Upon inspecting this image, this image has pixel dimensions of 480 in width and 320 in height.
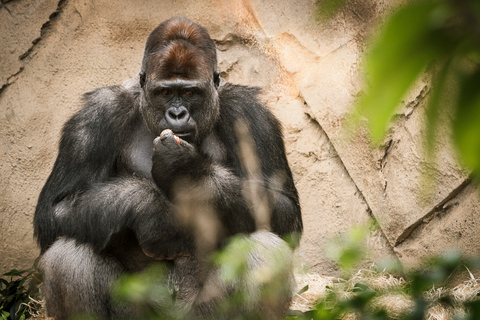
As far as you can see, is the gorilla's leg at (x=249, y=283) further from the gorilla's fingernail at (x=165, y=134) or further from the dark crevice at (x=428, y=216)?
the dark crevice at (x=428, y=216)

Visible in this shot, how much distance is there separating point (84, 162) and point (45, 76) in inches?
71.1

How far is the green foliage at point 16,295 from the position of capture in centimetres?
432

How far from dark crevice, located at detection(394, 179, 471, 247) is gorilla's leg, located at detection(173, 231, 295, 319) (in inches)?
59.0

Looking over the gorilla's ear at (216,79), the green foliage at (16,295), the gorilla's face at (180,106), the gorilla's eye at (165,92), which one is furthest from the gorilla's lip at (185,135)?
the green foliage at (16,295)

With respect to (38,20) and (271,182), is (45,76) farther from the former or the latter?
(271,182)

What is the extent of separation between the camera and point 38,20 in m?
4.65

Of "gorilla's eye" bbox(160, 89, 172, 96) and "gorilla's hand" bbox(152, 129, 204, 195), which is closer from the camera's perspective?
"gorilla's hand" bbox(152, 129, 204, 195)

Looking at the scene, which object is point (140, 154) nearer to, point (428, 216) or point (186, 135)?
point (186, 135)

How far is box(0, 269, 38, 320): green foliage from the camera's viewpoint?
4321mm

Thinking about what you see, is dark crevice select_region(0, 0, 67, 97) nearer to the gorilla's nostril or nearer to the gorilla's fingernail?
the gorilla's nostril

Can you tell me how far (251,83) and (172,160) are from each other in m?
2.26

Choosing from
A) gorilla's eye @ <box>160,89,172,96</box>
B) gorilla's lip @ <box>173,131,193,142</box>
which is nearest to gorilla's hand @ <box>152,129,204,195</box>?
gorilla's lip @ <box>173,131,193,142</box>

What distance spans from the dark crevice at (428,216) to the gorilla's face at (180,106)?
1.94 m

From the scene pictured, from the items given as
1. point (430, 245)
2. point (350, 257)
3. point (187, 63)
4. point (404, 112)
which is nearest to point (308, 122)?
Answer: point (404, 112)
